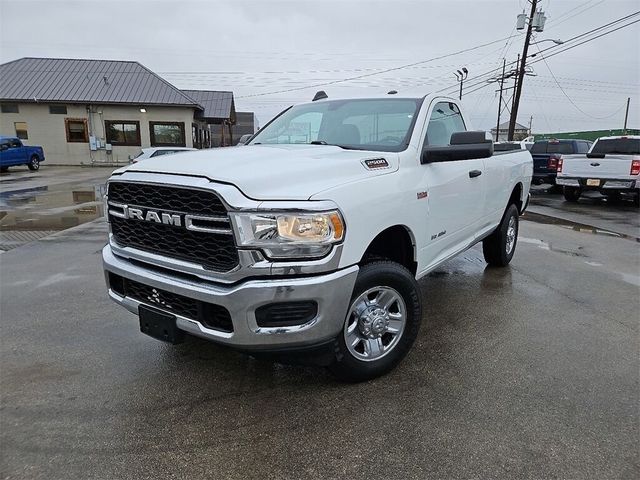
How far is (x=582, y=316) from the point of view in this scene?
4289 millimetres

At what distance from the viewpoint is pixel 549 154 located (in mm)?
16859

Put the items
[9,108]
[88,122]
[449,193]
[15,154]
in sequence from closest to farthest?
1. [449,193]
2. [15,154]
3. [9,108]
4. [88,122]

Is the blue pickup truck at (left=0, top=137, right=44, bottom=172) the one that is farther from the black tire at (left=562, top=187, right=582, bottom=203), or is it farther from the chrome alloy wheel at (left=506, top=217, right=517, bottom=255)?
the black tire at (left=562, top=187, right=582, bottom=203)

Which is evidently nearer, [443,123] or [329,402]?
[329,402]

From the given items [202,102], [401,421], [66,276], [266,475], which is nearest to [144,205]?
[266,475]

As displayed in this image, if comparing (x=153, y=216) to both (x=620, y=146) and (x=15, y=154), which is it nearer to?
(x=620, y=146)

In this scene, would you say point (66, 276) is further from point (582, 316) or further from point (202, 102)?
point (202, 102)

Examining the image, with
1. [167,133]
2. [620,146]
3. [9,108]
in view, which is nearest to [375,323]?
[620,146]

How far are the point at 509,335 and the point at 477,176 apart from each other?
4.88 feet

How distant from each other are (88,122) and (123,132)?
214 cm

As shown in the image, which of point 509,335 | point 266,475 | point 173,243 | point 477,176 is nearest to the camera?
point 266,475

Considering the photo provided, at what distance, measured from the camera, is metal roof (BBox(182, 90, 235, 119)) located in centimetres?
3350

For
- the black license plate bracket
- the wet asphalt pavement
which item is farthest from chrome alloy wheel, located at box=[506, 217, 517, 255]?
the black license plate bracket

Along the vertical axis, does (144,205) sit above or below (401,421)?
above
